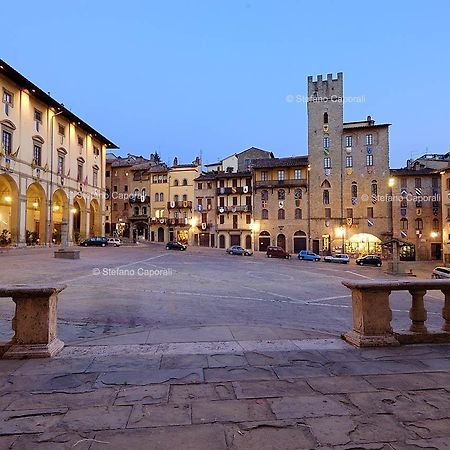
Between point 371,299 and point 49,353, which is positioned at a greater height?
point 371,299

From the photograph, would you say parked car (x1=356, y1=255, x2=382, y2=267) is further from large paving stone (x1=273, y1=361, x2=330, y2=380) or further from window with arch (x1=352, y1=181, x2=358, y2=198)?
large paving stone (x1=273, y1=361, x2=330, y2=380)

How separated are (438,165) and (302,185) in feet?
77.5

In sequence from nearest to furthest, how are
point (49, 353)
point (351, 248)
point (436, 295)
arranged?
point (49, 353), point (436, 295), point (351, 248)

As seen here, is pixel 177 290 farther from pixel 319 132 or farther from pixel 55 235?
pixel 319 132

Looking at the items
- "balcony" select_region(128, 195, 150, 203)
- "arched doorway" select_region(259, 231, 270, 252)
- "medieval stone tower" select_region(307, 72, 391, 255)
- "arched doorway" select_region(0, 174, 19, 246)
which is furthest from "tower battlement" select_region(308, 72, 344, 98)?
"arched doorway" select_region(0, 174, 19, 246)

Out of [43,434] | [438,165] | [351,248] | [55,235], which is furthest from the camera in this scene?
[438,165]

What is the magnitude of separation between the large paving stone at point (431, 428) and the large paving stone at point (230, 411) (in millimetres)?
1136

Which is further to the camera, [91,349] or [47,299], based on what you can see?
[91,349]

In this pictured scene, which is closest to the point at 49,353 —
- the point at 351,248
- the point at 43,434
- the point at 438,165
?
the point at 43,434

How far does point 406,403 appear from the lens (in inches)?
132

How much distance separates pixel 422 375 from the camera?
4051 mm

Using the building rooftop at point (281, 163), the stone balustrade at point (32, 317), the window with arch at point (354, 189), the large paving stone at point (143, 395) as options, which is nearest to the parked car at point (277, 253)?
the window with arch at point (354, 189)

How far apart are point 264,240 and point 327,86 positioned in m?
27.0

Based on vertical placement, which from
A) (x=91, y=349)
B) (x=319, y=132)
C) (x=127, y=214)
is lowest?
(x=91, y=349)
